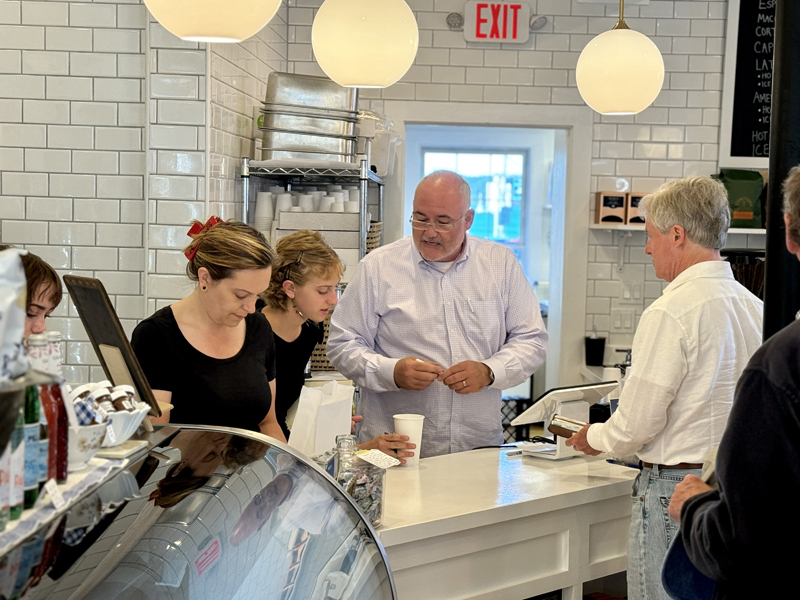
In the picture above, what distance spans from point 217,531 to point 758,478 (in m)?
0.91

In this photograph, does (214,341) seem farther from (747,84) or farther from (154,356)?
(747,84)

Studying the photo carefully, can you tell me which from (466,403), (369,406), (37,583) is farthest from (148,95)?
(37,583)

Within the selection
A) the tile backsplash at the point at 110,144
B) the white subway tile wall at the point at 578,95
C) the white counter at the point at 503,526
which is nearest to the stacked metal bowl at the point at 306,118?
the tile backsplash at the point at 110,144

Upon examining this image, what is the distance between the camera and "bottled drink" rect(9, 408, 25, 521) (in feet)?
3.05

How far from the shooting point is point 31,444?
98 centimetres

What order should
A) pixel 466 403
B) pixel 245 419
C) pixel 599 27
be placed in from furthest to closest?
pixel 599 27 < pixel 466 403 < pixel 245 419

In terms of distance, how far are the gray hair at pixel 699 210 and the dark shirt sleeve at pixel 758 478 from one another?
118 centimetres

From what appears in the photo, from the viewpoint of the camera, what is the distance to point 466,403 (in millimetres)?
3277

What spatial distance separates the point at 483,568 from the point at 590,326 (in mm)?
3415

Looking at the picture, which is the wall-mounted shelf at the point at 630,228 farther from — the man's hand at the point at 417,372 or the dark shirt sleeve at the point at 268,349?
the dark shirt sleeve at the point at 268,349

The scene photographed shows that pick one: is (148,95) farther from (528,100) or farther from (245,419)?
(528,100)

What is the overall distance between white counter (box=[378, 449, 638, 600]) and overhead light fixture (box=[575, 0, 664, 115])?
4.95ft

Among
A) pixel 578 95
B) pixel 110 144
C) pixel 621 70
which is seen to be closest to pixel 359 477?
pixel 621 70

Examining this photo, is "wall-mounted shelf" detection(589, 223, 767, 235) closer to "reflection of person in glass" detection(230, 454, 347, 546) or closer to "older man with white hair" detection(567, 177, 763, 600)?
"older man with white hair" detection(567, 177, 763, 600)
